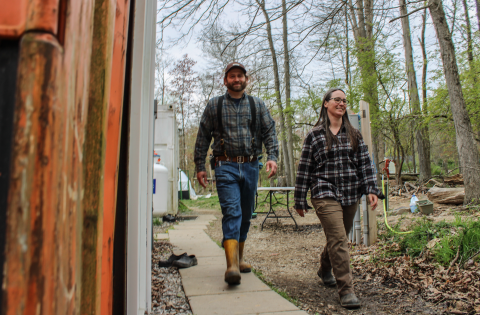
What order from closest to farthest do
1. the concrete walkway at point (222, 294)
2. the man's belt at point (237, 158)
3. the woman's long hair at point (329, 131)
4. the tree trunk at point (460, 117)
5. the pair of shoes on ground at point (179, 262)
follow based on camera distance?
the concrete walkway at point (222, 294), the woman's long hair at point (329, 131), the man's belt at point (237, 158), the pair of shoes on ground at point (179, 262), the tree trunk at point (460, 117)

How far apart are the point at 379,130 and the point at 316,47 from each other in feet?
22.1

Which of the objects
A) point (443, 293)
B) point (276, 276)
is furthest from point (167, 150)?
point (443, 293)

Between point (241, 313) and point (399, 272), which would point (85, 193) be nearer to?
point (241, 313)

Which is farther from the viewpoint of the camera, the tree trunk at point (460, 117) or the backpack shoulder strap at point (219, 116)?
the tree trunk at point (460, 117)

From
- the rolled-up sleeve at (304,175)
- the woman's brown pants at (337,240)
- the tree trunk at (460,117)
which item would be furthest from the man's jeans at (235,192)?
the tree trunk at (460,117)

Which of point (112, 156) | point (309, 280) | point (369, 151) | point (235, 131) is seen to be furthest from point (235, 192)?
point (112, 156)

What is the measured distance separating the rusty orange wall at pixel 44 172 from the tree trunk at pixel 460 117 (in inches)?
307

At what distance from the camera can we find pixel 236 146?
3262 mm

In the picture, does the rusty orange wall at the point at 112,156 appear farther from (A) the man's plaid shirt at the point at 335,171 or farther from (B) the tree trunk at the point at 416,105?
(B) the tree trunk at the point at 416,105

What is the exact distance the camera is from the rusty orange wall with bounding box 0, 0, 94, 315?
16.4 inches

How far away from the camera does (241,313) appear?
2410mm

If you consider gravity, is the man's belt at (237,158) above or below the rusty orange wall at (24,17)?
above

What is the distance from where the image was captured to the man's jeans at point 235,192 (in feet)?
10.2

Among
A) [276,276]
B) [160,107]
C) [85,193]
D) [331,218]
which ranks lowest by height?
[276,276]
